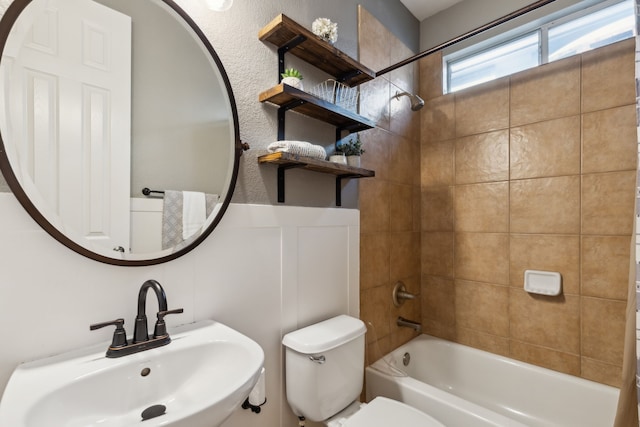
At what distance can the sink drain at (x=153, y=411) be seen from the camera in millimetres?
797

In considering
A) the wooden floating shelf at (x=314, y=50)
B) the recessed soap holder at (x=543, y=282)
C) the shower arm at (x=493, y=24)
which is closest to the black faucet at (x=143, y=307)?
the wooden floating shelf at (x=314, y=50)

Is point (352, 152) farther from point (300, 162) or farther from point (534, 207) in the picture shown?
point (534, 207)

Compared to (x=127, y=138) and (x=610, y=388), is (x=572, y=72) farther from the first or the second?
(x=127, y=138)

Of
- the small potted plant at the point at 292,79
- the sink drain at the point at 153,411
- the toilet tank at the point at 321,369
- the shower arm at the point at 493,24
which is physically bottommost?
the toilet tank at the point at 321,369

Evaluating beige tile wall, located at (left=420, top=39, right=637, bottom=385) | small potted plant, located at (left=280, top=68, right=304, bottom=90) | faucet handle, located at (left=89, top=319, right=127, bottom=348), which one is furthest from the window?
faucet handle, located at (left=89, top=319, right=127, bottom=348)

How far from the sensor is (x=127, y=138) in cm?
92

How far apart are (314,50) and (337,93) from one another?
0.26 m

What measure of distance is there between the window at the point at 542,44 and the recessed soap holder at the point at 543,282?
1.27 meters

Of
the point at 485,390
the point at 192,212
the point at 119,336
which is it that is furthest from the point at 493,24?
the point at 485,390

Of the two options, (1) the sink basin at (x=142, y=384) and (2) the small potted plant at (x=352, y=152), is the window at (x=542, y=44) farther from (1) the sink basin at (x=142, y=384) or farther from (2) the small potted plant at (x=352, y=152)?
(1) the sink basin at (x=142, y=384)

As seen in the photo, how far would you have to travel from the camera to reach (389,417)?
1.23 m

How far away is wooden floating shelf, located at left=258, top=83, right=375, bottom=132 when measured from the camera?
1.17m

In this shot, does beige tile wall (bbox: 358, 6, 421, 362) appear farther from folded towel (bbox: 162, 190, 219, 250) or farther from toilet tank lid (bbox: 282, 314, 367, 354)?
folded towel (bbox: 162, 190, 219, 250)

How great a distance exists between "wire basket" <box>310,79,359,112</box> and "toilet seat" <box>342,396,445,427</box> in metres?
1.40
